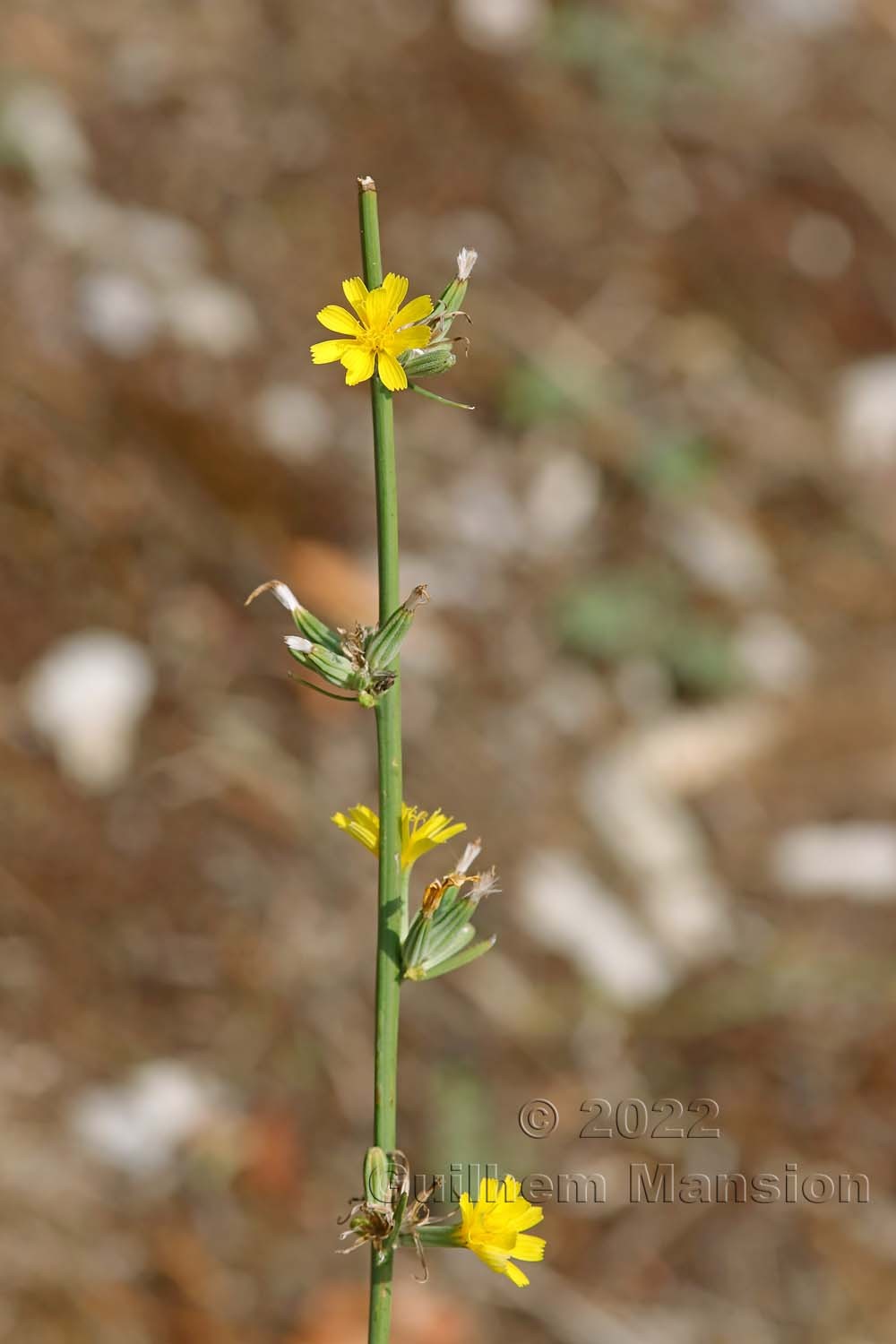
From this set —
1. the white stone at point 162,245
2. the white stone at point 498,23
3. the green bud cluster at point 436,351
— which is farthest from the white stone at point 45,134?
the green bud cluster at point 436,351

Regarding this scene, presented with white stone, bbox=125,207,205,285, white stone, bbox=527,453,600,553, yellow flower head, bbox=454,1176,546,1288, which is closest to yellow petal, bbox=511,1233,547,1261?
yellow flower head, bbox=454,1176,546,1288

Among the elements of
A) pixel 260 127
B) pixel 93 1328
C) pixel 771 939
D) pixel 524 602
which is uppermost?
pixel 260 127

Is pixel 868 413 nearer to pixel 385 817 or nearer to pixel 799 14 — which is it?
pixel 799 14

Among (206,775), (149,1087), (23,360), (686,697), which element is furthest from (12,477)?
(686,697)

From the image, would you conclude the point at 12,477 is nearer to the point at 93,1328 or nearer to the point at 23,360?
the point at 23,360

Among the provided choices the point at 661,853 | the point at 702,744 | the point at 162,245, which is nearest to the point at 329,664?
the point at 661,853

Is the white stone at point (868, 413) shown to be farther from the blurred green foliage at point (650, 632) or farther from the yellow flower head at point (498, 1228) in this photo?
the yellow flower head at point (498, 1228)

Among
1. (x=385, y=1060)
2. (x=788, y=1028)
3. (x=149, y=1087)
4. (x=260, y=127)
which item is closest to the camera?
(x=385, y=1060)
